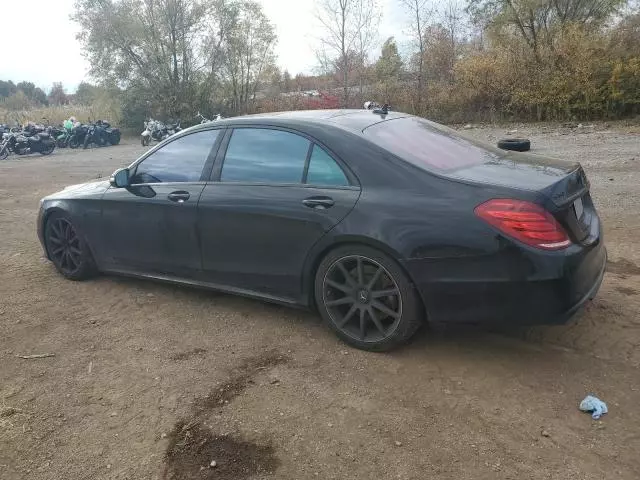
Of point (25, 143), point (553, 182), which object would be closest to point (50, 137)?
point (25, 143)

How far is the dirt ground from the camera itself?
2488mm

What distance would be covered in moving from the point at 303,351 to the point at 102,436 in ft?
4.21

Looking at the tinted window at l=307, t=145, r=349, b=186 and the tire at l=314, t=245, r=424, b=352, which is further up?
the tinted window at l=307, t=145, r=349, b=186

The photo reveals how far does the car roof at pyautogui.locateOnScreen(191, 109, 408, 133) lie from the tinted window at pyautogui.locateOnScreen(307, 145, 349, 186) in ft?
0.79

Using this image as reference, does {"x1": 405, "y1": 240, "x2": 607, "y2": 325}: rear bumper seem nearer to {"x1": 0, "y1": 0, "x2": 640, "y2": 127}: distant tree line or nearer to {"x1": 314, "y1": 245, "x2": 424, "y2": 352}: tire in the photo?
{"x1": 314, "y1": 245, "x2": 424, "y2": 352}: tire

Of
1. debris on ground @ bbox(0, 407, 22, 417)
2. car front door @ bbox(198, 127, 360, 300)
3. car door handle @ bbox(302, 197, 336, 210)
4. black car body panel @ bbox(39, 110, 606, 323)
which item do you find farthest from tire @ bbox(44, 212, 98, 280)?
car door handle @ bbox(302, 197, 336, 210)

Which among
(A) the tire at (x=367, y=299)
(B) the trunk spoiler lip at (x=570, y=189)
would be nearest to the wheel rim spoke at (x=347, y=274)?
(A) the tire at (x=367, y=299)

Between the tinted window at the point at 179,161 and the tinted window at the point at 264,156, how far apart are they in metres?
0.24

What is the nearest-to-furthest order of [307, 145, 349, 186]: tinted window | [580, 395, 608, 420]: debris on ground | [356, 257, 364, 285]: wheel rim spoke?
[580, 395, 608, 420]: debris on ground
[356, 257, 364, 285]: wheel rim spoke
[307, 145, 349, 186]: tinted window

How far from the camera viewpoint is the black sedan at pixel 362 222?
2965 millimetres

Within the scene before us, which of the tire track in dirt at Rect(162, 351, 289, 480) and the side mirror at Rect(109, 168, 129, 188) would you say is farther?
the side mirror at Rect(109, 168, 129, 188)

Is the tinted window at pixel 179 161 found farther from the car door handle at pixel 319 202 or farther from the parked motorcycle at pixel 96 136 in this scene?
the parked motorcycle at pixel 96 136

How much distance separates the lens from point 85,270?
4.96 meters

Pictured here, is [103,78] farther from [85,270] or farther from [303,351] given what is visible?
A: [303,351]
